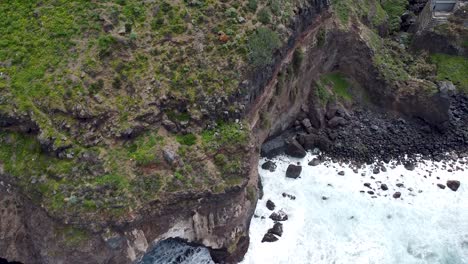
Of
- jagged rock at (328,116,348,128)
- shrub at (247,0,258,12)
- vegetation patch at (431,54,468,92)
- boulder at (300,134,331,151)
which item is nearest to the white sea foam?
boulder at (300,134,331,151)

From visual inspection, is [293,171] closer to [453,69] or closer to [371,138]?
[371,138]

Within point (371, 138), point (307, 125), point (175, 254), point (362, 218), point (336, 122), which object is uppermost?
point (336, 122)

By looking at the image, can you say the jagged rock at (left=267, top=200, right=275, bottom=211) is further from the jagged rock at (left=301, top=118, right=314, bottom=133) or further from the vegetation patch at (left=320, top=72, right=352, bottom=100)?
the vegetation patch at (left=320, top=72, right=352, bottom=100)

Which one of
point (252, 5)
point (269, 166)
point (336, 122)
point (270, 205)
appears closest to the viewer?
point (252, 5)

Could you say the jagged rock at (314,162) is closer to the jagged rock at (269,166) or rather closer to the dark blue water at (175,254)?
the jagged rock at (269,166)

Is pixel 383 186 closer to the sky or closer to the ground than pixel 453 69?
closer to the ground

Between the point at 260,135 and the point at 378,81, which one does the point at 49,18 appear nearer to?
the point at 260,135

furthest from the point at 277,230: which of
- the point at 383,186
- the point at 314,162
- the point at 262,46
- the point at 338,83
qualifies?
the point at 338,83
